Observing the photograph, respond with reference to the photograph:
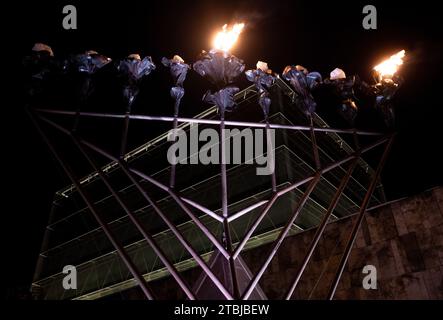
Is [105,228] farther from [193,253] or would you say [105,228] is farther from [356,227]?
[356,227]

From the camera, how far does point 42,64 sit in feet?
11.0

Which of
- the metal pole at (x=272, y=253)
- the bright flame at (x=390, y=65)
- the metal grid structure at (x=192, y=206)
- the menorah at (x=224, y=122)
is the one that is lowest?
the metal pole at (x=272, y=253)

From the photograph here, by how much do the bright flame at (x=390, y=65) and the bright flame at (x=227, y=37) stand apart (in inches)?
62.0

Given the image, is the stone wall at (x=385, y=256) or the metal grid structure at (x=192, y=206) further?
the metal grid structure at (x=192, y=206)

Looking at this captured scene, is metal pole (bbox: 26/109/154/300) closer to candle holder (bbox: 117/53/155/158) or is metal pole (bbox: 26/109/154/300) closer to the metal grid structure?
candle holder (bbox: 117/53/155/158)

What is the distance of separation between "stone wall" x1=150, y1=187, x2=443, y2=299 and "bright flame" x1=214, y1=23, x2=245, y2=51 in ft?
9.43

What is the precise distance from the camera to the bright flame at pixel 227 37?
3465 mm

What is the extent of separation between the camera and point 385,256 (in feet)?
16.4

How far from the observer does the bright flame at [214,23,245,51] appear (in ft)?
11.4

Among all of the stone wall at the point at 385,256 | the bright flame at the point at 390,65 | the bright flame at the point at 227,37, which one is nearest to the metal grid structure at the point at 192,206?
the stone wall at the point at 385,256

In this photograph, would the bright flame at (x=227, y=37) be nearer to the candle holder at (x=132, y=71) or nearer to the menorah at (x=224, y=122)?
the menorah at (x=224, y=122)

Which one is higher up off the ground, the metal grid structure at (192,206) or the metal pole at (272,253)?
the metal grid structure at (192,206)
